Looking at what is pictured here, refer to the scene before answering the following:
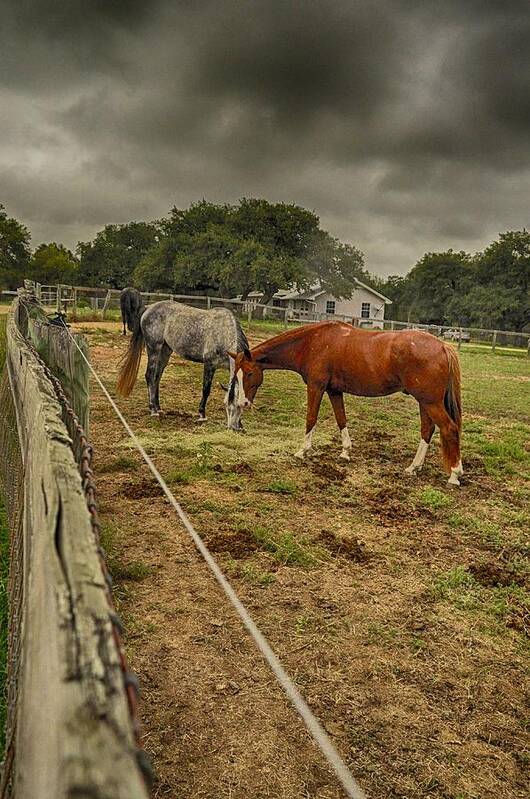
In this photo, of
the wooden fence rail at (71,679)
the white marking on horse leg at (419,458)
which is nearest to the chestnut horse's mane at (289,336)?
the white marking on horse leg at (419,458)

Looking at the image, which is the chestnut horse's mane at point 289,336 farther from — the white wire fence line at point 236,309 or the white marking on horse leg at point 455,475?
the white wire fence line at point 236,309

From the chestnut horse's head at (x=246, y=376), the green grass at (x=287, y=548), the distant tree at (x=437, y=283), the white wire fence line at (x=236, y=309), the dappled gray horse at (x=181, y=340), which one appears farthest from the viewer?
the distant tree at (x=437, y=283)

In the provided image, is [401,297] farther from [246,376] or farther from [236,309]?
[246,376]

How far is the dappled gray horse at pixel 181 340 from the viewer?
7.14 meters

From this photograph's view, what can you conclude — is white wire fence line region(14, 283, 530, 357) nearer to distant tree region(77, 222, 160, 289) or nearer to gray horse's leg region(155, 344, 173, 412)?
gray horse's leg region(155, 344, 173, 412)

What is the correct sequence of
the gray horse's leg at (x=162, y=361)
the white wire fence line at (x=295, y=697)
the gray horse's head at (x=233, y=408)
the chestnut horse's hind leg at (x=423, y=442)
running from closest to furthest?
the white wire fence line at (x=295, y=697)
the chestnut horse's hind leg at (x=423, y=442)
the gray horse's head at (x=233, y=408)
the gray horse's leg at (x=162, y=361)

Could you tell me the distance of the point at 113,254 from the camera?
65.7 metres

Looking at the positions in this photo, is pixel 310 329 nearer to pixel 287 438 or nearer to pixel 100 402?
pixel 287 438

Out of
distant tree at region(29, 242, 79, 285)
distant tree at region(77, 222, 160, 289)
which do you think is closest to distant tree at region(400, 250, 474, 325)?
distant tree at region(77, 222, 160, 289)

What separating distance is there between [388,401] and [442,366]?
16.5 ft

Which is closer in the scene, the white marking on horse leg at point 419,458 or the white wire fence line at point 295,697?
the white wire fence line at point 295,697

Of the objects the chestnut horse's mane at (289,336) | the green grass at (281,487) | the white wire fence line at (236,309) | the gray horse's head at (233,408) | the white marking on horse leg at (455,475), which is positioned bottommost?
the green grass at (281,487)

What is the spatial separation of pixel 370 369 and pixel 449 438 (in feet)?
3.73

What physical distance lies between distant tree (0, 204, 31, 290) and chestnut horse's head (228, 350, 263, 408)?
206 ft
